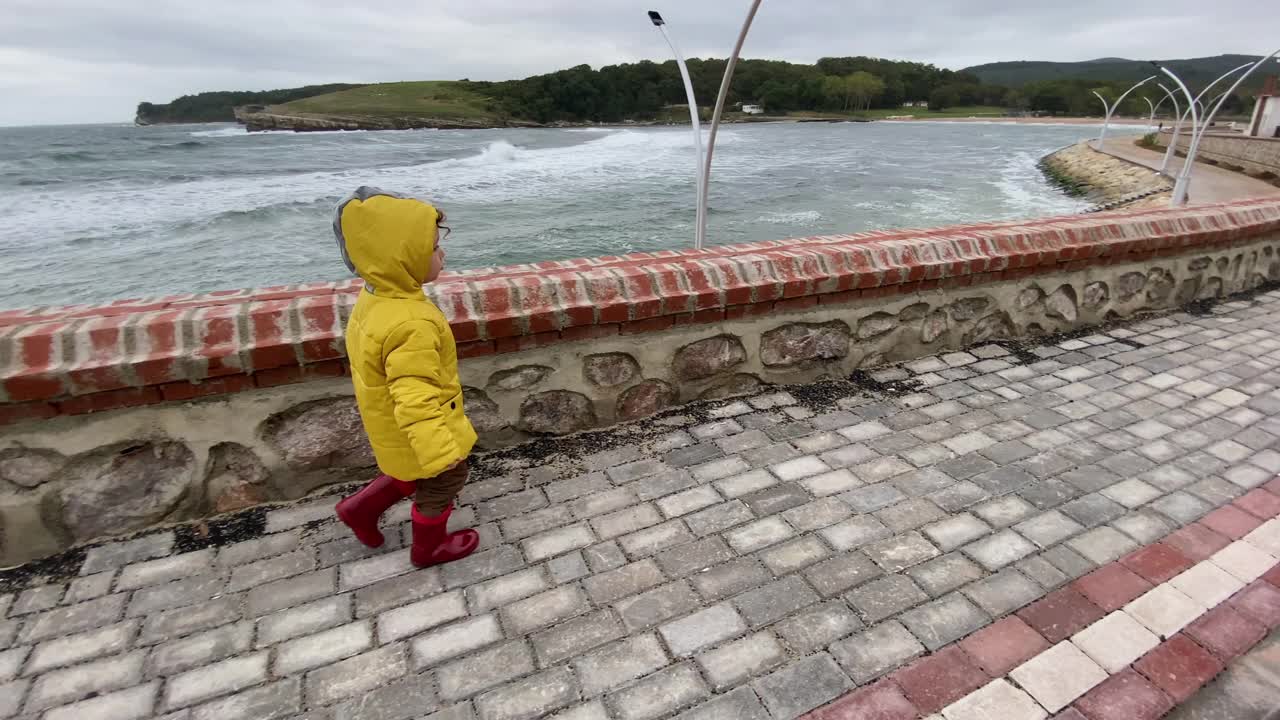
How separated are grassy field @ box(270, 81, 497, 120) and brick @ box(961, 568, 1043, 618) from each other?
117 m

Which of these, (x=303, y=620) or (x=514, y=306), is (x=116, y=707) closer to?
(x=303, y=620)

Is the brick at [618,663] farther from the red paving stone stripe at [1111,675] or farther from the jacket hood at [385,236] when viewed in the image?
the jacket hood at [385,236]

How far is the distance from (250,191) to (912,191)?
3410 centimetres

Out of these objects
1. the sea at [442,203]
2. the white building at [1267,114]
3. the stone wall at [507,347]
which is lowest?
the sea at [442,203]

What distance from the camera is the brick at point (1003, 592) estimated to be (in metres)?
2.29

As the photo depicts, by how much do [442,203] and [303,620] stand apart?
98.1ft

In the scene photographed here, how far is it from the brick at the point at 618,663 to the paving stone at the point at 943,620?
86 centimetres

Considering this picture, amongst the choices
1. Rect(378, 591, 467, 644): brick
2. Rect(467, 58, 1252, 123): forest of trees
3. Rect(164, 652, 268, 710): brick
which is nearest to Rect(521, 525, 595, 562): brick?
Rect(378, 591, 467, 644): brick

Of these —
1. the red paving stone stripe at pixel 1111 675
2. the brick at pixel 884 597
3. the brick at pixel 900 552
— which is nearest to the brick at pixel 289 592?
the red paving stone stripe at pixel 1111 675

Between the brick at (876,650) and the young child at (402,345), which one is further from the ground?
the young child at (402,345)

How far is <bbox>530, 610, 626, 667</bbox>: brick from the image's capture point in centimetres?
212

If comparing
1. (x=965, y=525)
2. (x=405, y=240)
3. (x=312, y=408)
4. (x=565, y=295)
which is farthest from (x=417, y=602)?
(x=965, y=525)

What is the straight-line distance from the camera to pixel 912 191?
34125mm

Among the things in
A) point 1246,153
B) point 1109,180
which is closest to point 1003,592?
point 1246,153
